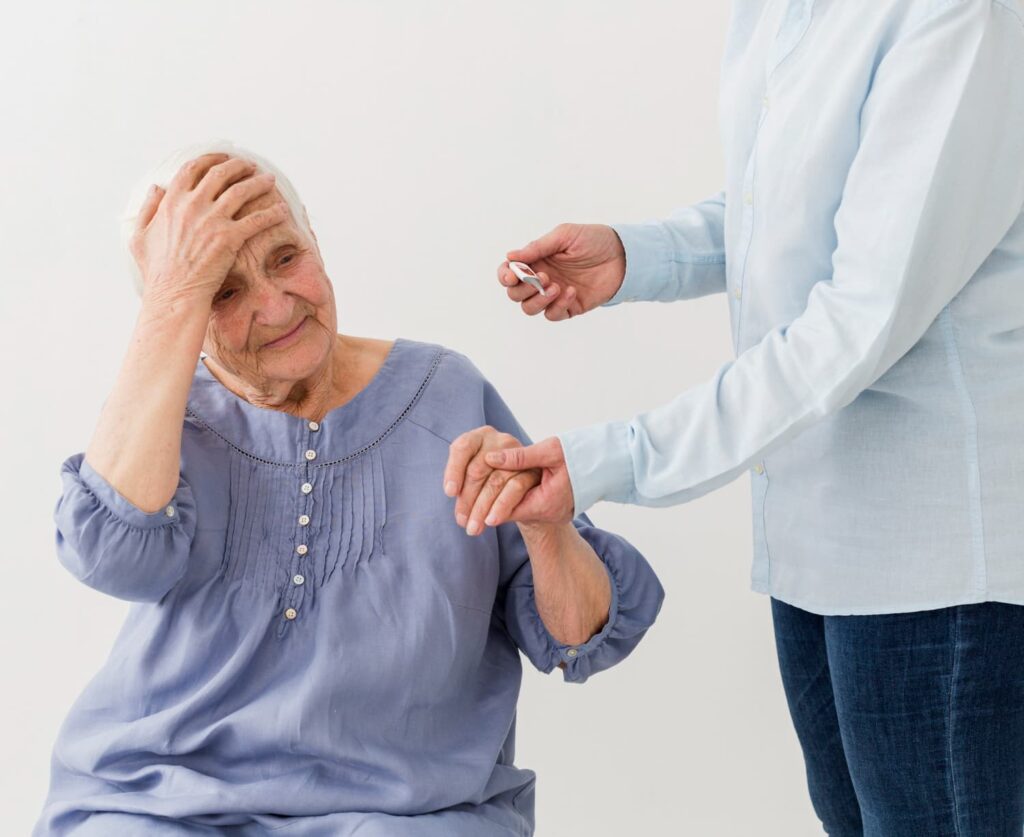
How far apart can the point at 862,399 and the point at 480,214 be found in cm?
160

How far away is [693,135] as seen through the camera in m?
3.02

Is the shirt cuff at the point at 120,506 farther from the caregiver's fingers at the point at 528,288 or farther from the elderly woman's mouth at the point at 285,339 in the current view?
the caregiver's fingers at the point at 528,288

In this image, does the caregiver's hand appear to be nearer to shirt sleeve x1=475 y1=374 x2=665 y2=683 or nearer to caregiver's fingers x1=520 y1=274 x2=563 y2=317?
caregiver's fingers x1=520 y1=274 x2=563 y2=317

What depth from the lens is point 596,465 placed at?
155 cm

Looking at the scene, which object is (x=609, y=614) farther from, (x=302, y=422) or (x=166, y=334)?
(x=166, y=334)

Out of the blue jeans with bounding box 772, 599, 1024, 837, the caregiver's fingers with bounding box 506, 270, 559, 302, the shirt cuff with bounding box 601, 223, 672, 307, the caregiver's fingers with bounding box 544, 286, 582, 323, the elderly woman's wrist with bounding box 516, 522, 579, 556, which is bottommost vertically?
the blue jeans with bounding box 772, 599, 1024, 837

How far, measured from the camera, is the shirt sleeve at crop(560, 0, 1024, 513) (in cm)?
142

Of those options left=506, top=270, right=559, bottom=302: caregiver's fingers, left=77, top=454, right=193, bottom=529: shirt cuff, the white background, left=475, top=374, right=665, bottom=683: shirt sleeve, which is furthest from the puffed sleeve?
the white background

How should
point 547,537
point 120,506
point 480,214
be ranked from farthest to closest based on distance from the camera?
point 480,214 < point 547,537 < point 120,506

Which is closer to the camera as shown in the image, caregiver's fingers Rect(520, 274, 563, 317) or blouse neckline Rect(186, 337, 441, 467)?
blouse neckline Rect(186, 337, 441, 467)

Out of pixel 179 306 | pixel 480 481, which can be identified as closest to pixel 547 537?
pixel 480 481

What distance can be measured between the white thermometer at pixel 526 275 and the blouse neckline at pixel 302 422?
0.74ft

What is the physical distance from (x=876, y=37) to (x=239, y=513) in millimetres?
1046

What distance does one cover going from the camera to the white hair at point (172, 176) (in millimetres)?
1835
